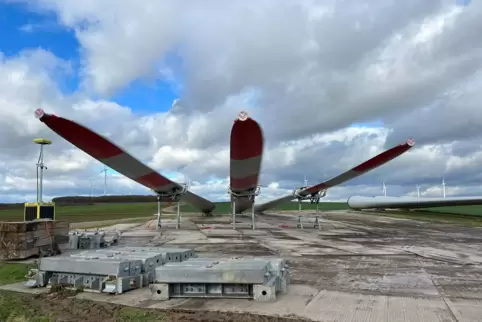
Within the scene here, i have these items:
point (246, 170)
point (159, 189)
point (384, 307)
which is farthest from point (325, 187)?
point (384, 307)

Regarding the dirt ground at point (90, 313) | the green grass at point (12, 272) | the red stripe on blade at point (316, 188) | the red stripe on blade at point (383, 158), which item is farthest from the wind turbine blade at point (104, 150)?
the red stripe on blade at point (383, 158)

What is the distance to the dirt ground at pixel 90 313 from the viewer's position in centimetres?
564

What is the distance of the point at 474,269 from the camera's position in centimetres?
1042

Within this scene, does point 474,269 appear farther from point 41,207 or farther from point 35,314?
point 41,207

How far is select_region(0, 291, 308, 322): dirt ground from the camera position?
5.64 meters

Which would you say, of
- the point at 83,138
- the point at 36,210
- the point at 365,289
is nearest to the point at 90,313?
the point at 365,289

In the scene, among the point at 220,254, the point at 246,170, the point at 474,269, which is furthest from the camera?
the point at 246,170

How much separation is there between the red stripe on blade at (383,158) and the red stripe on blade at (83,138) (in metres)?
13.0

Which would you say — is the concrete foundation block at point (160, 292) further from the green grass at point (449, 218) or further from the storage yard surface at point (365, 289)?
the green grass at point (449, 218)

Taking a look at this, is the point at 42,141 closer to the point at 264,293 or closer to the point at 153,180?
the point at 153,180

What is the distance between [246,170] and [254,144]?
317cm

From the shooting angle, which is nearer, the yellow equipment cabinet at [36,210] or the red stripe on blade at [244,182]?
the yellow equipment cabinet at [36,210]

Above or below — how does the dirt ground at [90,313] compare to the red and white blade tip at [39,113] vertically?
below

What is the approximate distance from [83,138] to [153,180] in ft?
21.9
